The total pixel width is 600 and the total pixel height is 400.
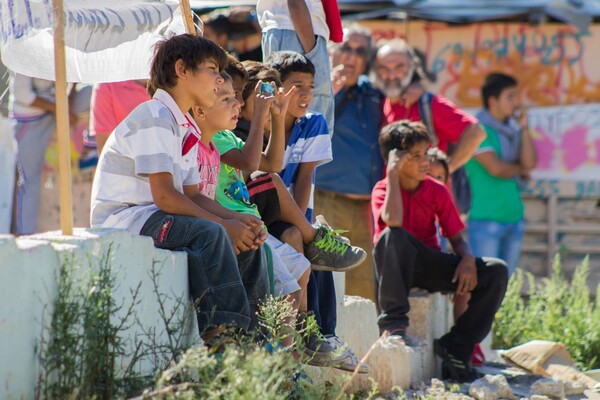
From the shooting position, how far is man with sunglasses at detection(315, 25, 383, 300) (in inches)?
289

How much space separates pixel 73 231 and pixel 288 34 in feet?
7.96

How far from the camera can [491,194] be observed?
9.27 meters

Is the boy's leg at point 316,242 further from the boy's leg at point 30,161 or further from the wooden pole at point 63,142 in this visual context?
the boy's leg at point 30,161

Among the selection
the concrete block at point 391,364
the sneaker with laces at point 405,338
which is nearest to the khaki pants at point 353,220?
the sneaker with laces at point 405,338

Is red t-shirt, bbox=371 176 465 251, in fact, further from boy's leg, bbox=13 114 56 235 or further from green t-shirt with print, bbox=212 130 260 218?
boy's leg, bbox=13 114 56 235

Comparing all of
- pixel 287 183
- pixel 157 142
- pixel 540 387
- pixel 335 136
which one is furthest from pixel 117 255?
pixel 335 136

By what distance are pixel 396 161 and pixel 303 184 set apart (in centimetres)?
134

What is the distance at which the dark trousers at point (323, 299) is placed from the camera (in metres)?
5.07

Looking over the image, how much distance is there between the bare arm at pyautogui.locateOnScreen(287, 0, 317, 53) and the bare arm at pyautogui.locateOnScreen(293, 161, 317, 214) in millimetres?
857

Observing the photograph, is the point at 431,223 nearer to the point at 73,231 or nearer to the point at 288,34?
the point at 288,34

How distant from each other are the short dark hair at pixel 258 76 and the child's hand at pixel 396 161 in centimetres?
149

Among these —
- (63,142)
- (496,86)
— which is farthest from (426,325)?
(496,86)

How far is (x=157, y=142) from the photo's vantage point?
13.6 ft

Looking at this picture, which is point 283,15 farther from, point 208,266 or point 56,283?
point 56,283
